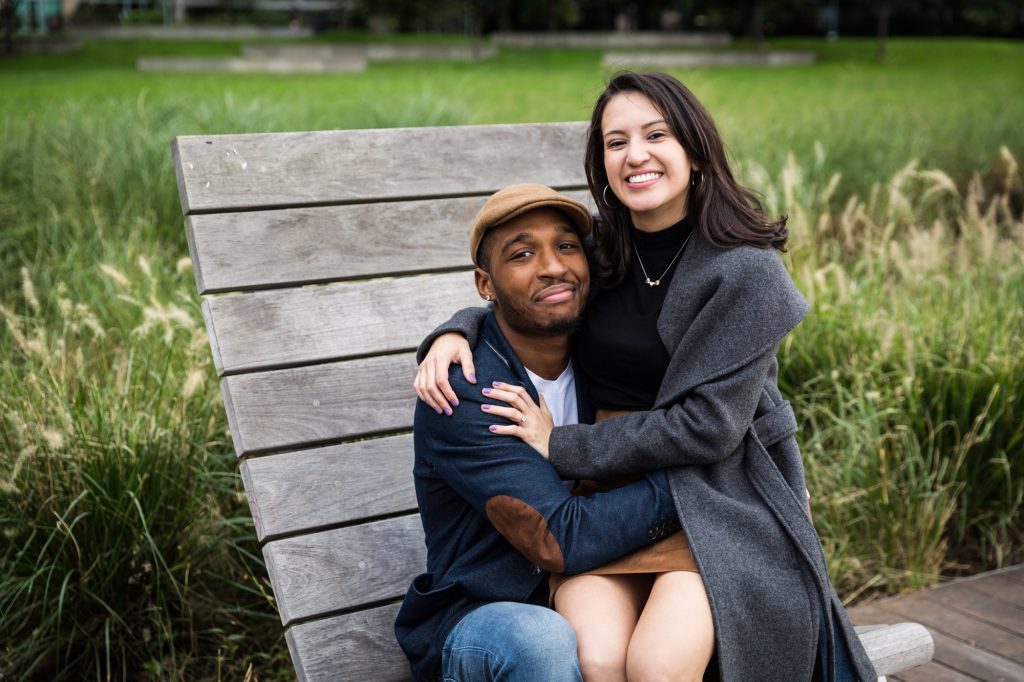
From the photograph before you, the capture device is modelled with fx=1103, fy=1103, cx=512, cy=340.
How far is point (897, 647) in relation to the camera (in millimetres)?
2480

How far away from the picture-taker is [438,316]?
10.3 ft

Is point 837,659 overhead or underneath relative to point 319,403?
underneath

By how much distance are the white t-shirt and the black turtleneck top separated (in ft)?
0.17

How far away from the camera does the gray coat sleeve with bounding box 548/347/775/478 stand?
213cm

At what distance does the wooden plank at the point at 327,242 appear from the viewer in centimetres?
286

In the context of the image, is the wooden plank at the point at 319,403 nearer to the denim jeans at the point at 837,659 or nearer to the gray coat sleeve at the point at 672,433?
the gray coat sleeve at the point at 672,433

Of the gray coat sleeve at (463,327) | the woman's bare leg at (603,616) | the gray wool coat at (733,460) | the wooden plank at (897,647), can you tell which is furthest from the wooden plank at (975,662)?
the gray coat sleeve at (463,327)

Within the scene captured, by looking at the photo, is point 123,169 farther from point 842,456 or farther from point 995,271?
point 995,271

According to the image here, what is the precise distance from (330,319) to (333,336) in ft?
0.16

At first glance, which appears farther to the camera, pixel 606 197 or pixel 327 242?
pixel 327 242

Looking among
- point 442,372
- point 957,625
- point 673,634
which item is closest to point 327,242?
point 442,372

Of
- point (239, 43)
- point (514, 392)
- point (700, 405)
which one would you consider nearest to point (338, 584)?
point (514, 392)

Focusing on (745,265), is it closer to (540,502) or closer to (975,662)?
(540,502)

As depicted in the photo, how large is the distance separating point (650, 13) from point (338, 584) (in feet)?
137
